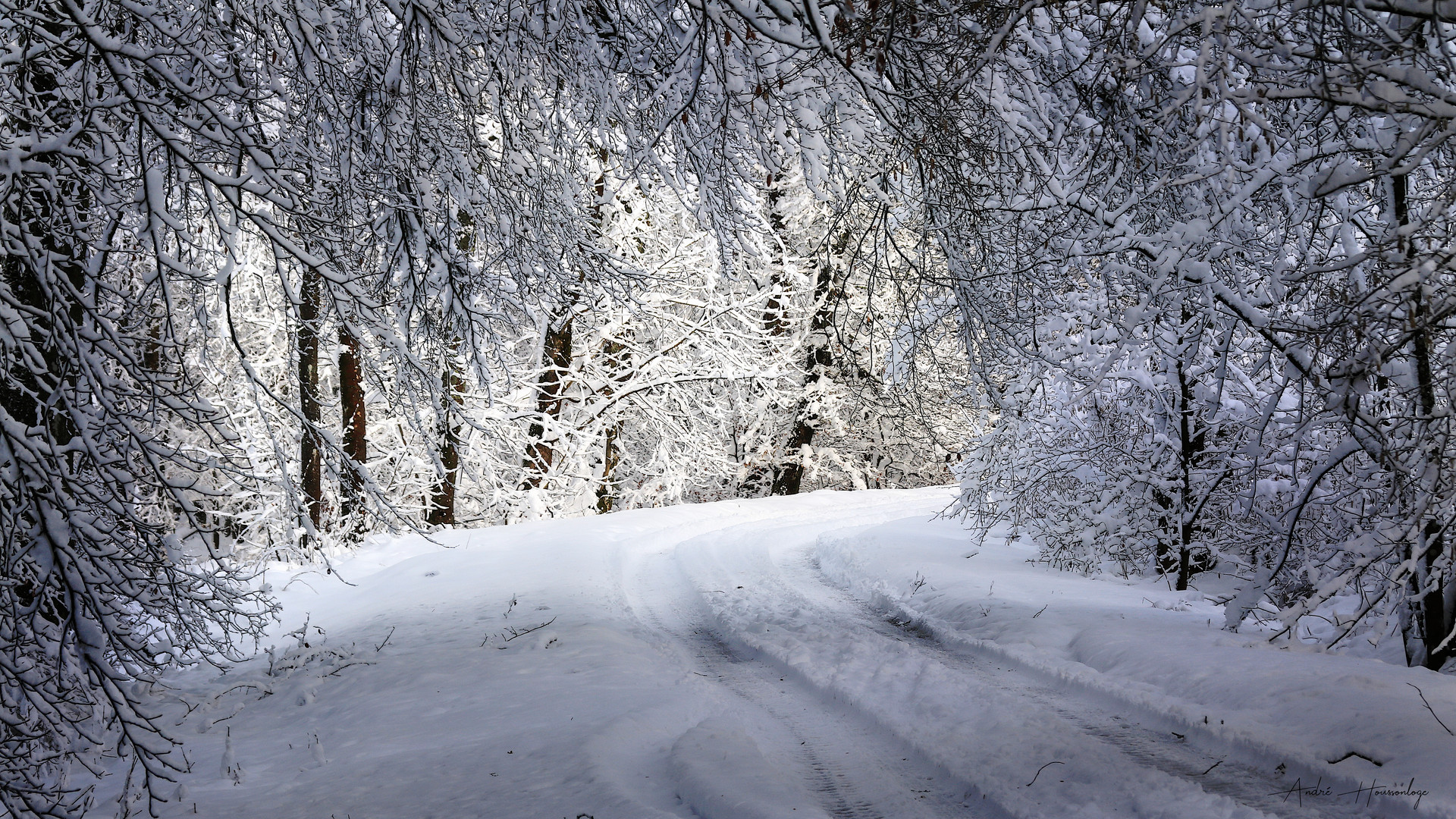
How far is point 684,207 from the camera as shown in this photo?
21.3 ft

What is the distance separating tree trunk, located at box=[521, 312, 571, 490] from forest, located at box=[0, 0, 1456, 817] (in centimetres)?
811

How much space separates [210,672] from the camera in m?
7.65

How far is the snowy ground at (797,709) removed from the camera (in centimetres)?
452

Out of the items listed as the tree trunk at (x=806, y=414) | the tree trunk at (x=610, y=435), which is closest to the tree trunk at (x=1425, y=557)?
the tree trunk at (x=610, y=435)

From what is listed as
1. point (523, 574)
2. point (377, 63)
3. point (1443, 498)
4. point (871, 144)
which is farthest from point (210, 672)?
point (1443, 498)

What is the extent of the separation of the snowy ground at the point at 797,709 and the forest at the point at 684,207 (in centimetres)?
74

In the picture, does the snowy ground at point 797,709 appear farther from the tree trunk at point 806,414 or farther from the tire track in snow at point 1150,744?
the tree trunk at point 806,414

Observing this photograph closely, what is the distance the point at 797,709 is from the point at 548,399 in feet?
42.5

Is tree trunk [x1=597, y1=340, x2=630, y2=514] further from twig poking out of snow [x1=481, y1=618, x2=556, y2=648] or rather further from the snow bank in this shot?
twig poking out of snow [x1=481, y1=618, x2=556, y2=648]

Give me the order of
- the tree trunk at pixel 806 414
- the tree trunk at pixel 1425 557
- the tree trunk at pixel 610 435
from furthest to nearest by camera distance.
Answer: the tree trunk at pixel 806 414, the tree trunk at pixel 610 435, the tree trunk at pixel 1425 557

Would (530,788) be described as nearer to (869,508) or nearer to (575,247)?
(575,247)

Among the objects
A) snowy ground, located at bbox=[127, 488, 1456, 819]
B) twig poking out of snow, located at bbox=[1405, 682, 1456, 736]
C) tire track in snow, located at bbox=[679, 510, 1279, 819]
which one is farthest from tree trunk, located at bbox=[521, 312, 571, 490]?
twig poking out of snow, located at bbox=[1405, 682, 1456, 736]

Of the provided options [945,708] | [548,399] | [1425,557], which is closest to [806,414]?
[548,399]

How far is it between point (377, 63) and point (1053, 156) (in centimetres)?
433
